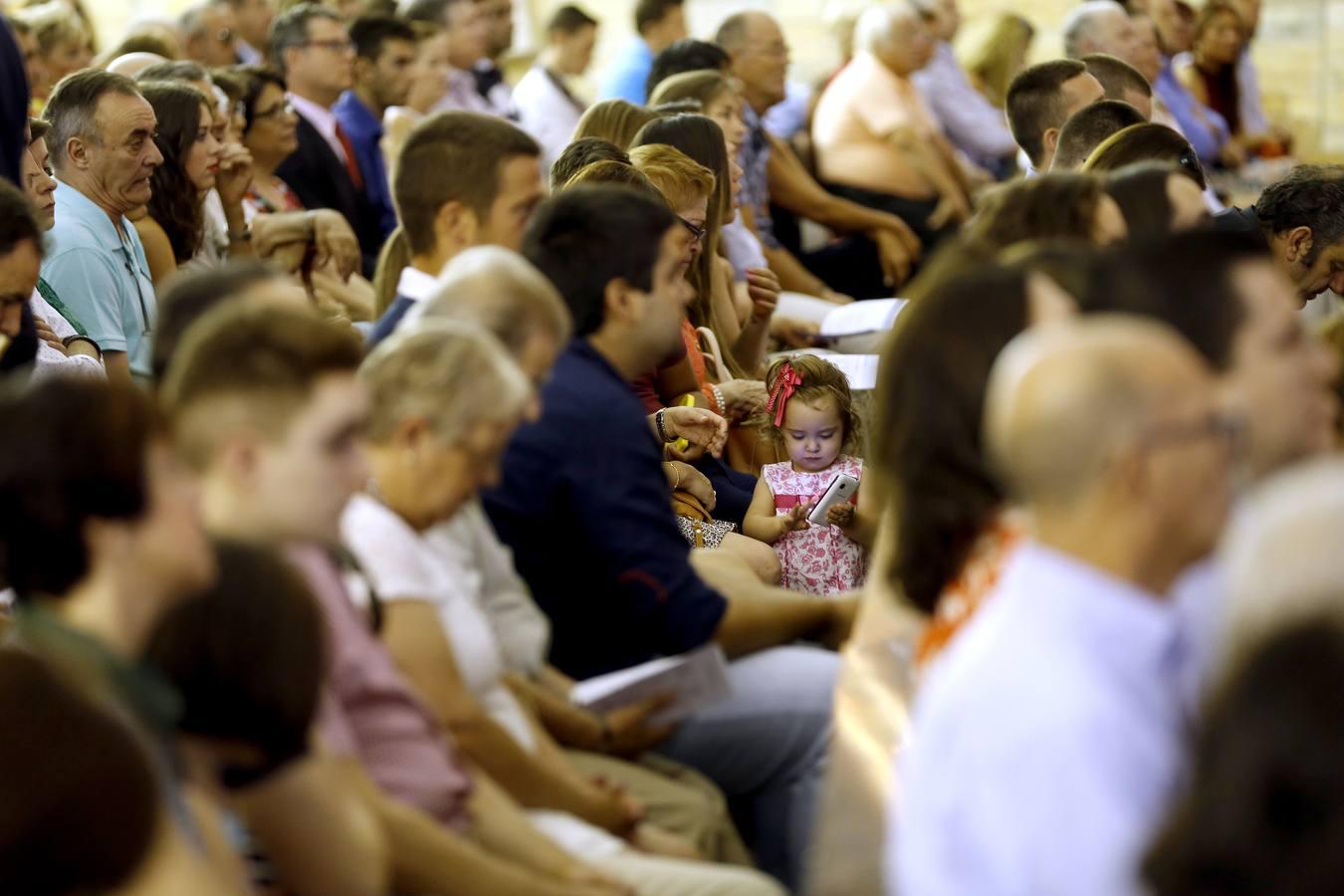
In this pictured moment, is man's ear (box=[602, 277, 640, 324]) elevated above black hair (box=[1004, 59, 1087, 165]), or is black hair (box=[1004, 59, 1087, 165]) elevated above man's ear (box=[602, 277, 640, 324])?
man's ear (box=[602, 277, 640, 324])

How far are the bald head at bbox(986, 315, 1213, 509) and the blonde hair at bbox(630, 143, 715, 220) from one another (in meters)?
2.97

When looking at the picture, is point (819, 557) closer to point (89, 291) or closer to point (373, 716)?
point (89, 291)

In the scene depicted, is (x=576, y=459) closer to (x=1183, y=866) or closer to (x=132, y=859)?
(x=132, y=859)

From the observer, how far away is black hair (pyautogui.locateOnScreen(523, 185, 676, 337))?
10.6ft

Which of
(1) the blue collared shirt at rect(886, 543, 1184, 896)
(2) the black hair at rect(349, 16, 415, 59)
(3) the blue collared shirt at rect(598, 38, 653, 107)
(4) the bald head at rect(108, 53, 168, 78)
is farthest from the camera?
(3) the blue collared shirt at rect(598, 38, 653, 107)

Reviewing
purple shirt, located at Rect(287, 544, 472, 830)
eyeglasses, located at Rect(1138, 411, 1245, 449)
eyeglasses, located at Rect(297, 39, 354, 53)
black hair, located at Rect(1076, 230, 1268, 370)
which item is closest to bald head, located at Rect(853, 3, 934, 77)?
eyeglasses, located at Rect(297, 39, 354, 53)

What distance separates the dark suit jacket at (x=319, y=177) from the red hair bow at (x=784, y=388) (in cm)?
254

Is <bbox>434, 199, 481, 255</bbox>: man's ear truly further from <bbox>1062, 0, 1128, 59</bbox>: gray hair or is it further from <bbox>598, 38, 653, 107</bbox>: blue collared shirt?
<bbox>1062, 0, 1128, 59</bbox>: gray hair

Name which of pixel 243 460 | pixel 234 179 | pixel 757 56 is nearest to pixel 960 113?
pixel 757 56

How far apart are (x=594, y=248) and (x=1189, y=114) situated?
761 centimetres

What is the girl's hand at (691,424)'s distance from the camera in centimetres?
439

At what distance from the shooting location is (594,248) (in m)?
3.22

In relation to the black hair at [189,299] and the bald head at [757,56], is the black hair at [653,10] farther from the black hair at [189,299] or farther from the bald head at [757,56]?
the black hair at [189,299]

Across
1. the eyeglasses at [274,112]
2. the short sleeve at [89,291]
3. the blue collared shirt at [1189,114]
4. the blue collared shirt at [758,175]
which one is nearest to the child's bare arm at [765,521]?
the short sleeve at [89,291]
